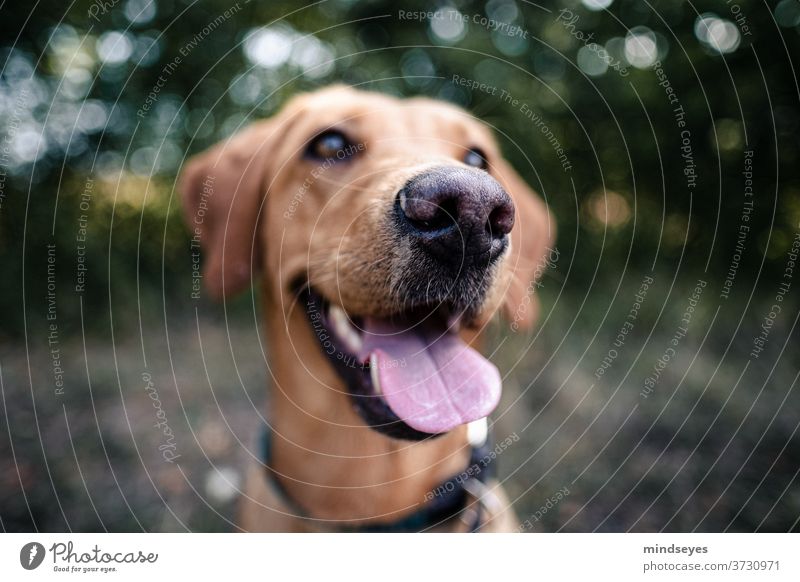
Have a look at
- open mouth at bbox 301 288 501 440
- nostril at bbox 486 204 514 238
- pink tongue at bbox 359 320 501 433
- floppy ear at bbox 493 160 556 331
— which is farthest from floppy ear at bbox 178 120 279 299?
nostril at bbox 486 204 514 238

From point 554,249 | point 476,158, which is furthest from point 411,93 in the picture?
point 476,158

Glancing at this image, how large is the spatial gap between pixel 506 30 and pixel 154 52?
2.86m

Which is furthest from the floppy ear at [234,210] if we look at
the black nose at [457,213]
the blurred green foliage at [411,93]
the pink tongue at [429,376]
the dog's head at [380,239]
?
the blurred green foliage at [411,93]

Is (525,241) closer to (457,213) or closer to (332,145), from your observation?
(332,145)

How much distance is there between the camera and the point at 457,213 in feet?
5.09

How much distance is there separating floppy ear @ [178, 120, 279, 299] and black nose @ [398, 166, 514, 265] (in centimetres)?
103

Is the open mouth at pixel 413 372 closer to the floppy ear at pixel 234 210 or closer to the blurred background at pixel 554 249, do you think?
the floppy ear at pixel 234 210

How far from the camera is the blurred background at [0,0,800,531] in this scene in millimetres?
3379

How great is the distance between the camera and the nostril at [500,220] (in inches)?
61.9

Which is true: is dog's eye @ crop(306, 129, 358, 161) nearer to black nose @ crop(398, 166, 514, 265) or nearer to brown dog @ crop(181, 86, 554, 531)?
brown dog @ crop(181, 86, 554, 531)

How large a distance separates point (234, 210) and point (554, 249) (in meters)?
4.03
